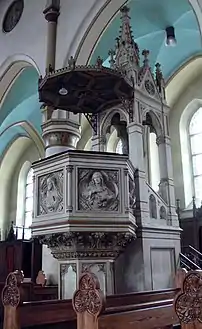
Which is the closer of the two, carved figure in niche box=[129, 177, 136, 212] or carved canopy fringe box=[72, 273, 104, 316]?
carved canopy fringe box=[72, 273, 104, 316]

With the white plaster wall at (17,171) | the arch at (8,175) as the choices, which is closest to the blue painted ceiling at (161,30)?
the white plaster wall at (17,171)

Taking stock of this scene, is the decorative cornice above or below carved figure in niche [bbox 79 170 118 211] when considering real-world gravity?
above

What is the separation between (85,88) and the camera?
645 centimetres

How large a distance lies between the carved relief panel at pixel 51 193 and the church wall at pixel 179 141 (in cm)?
546

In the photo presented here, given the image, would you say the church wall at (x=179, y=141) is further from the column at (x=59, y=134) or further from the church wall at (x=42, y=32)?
the church wall at (x=42, y=32)

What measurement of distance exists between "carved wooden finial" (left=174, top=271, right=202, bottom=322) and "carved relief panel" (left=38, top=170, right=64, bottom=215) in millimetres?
3263

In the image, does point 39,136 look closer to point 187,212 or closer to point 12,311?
point 187,212

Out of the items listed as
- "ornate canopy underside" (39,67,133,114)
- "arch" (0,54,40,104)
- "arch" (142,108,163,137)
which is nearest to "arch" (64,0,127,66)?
"ornate canopy underside" (39,67,133,114)

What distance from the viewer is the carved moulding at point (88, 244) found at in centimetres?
526

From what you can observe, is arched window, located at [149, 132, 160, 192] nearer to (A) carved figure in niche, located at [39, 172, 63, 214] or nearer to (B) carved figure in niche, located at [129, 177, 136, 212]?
(B) carved figure in niche, located at [129, 177, 136, 212]

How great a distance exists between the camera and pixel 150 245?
595cm

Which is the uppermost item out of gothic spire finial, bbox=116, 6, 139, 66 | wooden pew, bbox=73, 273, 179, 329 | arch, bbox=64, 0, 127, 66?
arch, bbox=64, 0, 127, 66

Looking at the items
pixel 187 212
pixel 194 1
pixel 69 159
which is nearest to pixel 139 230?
pixel 69 159

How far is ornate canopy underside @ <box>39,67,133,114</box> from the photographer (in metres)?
5.89
